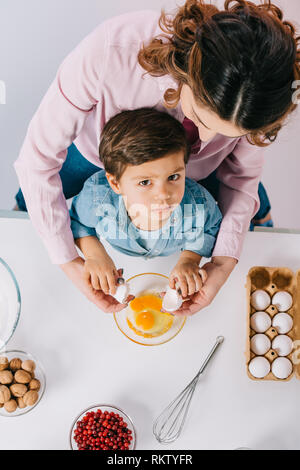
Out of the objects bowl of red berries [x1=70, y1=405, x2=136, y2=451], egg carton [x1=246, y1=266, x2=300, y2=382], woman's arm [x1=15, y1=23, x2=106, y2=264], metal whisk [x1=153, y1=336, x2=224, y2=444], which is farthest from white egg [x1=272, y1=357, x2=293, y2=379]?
woman's arm [x1=15, y1=23, x2=106, y2=264]

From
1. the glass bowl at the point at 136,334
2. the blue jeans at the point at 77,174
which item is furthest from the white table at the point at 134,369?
the blue jeans at the point at 77,174

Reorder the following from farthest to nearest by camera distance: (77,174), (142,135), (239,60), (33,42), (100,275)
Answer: (33,42), (77,174), (100,275), (142,135), (239,60)

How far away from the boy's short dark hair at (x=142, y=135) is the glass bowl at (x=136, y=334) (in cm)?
21

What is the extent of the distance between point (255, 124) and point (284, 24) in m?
0.10

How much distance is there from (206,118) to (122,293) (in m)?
0.29

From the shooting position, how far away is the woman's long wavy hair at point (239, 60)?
1.25ft

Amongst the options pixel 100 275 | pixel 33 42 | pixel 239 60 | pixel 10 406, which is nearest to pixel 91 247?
pixel 100 275

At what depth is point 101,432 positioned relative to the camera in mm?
634

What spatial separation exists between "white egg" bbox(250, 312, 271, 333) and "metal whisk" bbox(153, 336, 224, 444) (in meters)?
0.10

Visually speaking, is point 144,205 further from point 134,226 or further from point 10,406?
point 10,406

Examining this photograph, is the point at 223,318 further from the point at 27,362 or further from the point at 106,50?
the point at 106,50

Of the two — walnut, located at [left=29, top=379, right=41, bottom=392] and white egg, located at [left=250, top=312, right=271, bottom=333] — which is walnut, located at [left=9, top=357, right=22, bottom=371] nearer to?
walnut, located at [left=29, top=379, right=41, bottom=392]

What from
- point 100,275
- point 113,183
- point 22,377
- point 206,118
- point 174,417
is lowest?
point 174,417

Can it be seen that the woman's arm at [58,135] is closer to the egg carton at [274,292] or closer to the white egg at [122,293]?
the white egg at [122,293]
